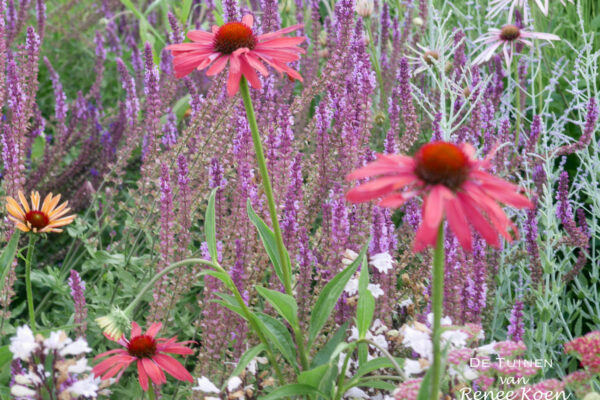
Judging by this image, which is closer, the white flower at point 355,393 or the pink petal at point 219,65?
the pink petal at point 219,65

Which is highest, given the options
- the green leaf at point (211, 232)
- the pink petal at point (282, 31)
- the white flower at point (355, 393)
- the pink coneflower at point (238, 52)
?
the pink petal at point (282, 31)

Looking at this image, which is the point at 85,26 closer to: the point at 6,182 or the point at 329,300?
the point at 6,182

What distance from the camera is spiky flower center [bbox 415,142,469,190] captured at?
1.22 meters

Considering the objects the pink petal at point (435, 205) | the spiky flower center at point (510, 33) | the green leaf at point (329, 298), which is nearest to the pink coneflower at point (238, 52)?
the green leaf at point (329, 298)

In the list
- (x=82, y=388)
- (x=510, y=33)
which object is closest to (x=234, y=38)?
(x=82, y=388)

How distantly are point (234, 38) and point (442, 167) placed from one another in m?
0.72

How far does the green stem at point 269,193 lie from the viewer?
1646 mm

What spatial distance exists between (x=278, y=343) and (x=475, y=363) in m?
0.47

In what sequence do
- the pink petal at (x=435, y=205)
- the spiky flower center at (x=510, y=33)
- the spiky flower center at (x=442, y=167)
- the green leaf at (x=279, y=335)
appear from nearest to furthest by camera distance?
the pink petal at (x=435, y=205) < the spiky flower center at (x=442, y=167) < the green leaf at (x=279, y=335) < the spiky flower center at (x=510, y=33)

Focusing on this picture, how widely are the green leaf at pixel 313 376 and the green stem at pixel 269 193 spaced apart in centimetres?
14

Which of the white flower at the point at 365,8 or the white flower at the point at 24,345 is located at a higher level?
the white flower at the point at 365,8

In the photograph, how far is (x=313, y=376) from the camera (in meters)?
1.67

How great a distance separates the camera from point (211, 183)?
94.6 inches

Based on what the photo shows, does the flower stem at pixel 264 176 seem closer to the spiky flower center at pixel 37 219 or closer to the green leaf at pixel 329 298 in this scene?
the green leaf at pixel 329 298
